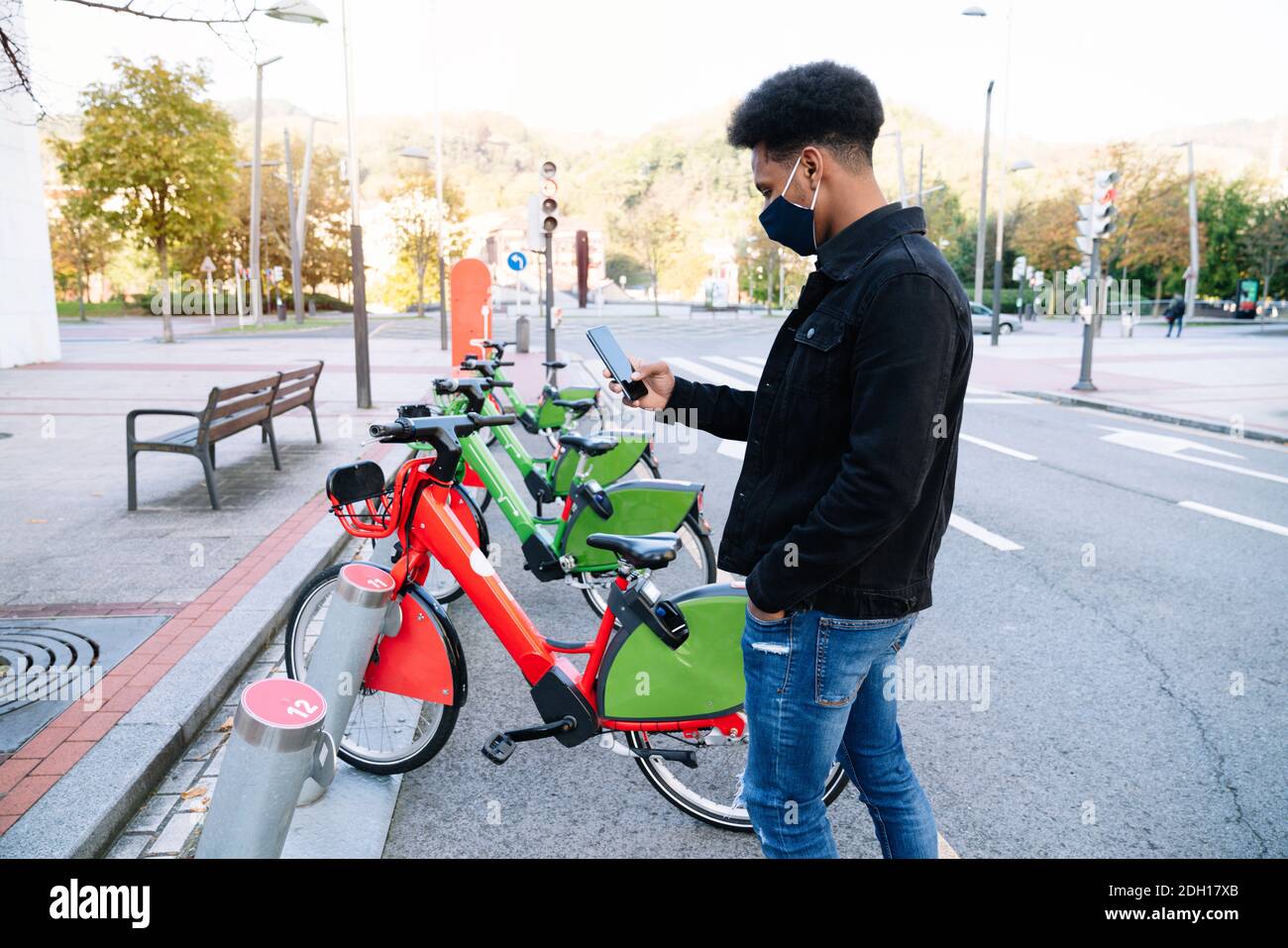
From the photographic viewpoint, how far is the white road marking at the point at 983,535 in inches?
259

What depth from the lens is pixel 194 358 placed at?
21.5 m

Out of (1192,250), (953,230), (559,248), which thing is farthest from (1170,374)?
(559,248)

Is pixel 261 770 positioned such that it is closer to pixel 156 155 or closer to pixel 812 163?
pixel 812 163

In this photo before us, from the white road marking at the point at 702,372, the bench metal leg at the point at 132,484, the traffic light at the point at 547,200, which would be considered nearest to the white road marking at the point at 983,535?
the bench metal leg at the point at 132,484

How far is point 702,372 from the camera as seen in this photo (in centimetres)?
1956

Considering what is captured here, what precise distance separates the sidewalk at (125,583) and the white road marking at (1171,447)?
815 centimetres

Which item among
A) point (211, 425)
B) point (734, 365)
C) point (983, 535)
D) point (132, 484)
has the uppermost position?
point (211, 425)

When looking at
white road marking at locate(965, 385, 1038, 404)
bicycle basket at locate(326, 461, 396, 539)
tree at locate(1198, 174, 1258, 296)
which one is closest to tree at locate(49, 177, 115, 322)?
white road marking at locate(965, 385, 1038, 404)

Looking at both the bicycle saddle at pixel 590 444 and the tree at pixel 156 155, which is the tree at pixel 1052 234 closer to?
the tree at pixel 156 155

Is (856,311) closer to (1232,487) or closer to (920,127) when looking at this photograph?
(1232,487)

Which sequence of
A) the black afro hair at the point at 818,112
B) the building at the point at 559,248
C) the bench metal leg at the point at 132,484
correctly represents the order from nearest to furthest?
the black afro hair at the point at 818,112
the bench metal leg at the point at 132,484
the building at the point at 559,248

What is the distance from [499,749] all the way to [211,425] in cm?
490
